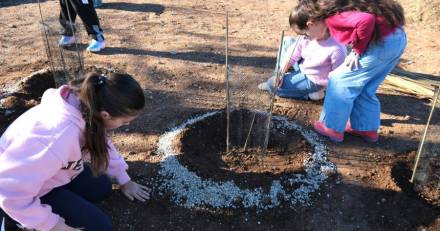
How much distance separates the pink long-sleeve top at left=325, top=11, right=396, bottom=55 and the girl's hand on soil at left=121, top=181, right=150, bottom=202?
1770 mm

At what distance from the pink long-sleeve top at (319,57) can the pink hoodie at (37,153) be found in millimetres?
2374

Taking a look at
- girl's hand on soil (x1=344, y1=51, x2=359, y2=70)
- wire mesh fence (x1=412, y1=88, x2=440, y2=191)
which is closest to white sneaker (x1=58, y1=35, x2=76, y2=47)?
girl's hand on soil (x1=344, y1=51, x2=359, y2=70)

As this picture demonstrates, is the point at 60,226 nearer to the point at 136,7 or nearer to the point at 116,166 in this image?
the point at 116,166

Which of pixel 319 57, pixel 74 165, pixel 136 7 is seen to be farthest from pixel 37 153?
pixel 136 7

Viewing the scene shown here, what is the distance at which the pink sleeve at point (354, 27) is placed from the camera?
9.21 feet

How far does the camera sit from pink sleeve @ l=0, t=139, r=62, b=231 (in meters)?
1.91

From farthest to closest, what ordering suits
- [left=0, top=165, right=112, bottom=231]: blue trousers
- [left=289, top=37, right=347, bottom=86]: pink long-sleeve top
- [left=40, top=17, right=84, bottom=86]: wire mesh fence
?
[left=40, top=17, right=84, bottom=86]: wire mesh fence, [left=289, top=37, right=347, bottom=86]: pink long-sleeve top, [left=0, top=165, right=112, bottom=231]: blue trousers

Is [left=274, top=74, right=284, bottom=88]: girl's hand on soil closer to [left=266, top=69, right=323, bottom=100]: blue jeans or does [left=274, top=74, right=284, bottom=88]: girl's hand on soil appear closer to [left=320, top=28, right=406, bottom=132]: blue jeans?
[left=266, top=69, right=323, bottom=100]: blue jeans

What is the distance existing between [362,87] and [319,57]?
0.64 meters

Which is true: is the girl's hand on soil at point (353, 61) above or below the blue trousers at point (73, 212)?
above

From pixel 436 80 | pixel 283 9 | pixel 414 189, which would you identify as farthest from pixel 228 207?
pixel 283 9

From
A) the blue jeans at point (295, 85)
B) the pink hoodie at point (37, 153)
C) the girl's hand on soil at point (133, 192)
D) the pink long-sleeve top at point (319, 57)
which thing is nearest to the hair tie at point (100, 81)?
the pink hoodie at point (37, 153)

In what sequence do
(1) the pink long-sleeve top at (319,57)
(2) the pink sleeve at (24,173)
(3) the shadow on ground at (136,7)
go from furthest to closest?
(3) the shadow on ground at (136,7) → (1) the pink long-sleeve top at (319,57) → (2) the pink sleeve at (24,173)

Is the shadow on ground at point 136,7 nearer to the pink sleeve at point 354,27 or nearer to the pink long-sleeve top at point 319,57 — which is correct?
the pink long-sleeve top at point 319,57
